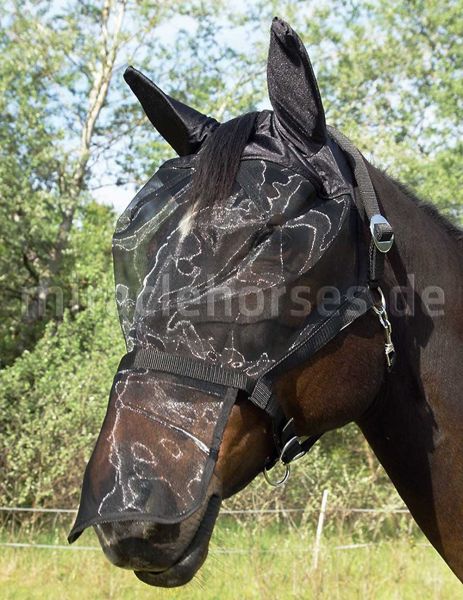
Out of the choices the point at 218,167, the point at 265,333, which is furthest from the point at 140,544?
the point at 218,167

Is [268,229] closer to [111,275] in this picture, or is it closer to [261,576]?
[261,576]

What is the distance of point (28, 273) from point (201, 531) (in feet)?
49.9

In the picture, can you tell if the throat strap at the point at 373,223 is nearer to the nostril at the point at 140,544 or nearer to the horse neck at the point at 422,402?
the horse neck at the point at 422,402

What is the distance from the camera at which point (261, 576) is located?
612 centimetres

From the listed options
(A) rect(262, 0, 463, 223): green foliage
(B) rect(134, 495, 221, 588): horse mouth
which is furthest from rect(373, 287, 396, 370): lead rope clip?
(A) rect(262, 0, 463, 223): green foliage

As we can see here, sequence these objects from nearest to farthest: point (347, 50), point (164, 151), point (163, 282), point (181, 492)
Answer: point (181, 492) → point (163, 282) → point (164, 151) → point (347, 50)

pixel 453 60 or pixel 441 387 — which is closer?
pixel 441 387

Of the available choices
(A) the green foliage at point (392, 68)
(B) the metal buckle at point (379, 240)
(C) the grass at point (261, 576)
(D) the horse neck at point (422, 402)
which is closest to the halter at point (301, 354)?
(B) the metal buckle at point (379, 240)

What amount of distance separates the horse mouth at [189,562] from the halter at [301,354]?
0.28 metres

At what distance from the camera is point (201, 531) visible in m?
1.67

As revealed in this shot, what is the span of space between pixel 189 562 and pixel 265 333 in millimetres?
568

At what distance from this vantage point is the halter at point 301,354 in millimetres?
1767

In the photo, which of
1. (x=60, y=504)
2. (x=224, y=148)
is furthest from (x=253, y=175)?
(x=60, y=504)

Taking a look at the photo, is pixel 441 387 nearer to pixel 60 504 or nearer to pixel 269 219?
pixel 269 219
